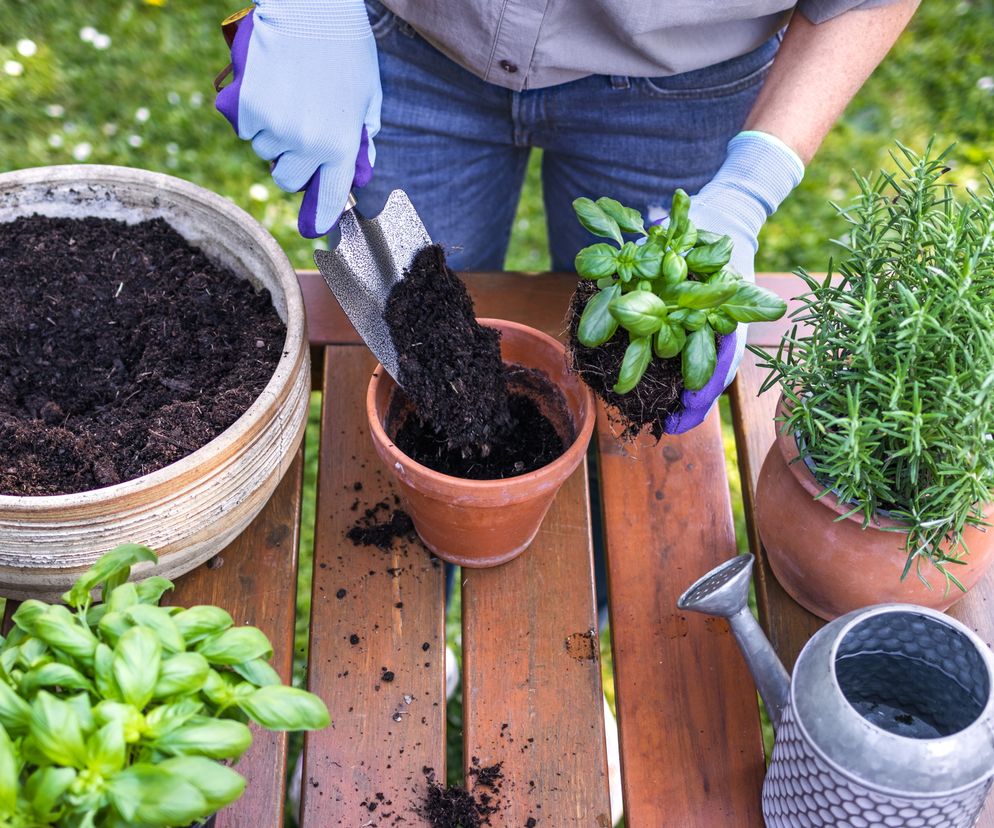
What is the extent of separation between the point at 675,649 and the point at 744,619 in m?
0.13

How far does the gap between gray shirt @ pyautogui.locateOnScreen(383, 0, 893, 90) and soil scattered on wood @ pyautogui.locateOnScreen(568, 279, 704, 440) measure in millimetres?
374

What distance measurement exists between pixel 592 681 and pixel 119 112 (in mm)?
2269

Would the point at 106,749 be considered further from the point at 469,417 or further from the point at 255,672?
the point at 469,417

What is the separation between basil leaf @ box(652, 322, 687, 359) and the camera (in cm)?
95

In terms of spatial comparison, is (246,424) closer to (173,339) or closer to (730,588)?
(173,339)

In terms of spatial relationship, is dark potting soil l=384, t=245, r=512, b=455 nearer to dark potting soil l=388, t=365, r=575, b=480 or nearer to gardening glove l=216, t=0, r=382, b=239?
dark potting soil l=388, t=365, r=575, b=480

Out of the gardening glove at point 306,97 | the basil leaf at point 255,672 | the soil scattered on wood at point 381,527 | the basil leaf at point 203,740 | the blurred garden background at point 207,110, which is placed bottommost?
the blurred garden background at point 207,110

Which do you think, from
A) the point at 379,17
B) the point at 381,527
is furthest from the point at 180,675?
the point at 379,17

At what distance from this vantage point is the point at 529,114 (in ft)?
4.67

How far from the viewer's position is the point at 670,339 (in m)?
0.95

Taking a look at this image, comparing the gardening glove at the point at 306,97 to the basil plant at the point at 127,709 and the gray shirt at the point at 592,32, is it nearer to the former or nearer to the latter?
Answer: the gray shirt at the point at 592,32

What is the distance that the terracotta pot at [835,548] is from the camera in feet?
3.21

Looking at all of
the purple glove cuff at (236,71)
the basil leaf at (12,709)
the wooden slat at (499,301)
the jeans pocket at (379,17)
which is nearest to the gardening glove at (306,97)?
the purple glove cuff at (236,71)

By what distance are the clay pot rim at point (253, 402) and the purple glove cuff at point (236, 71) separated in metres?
0.13
